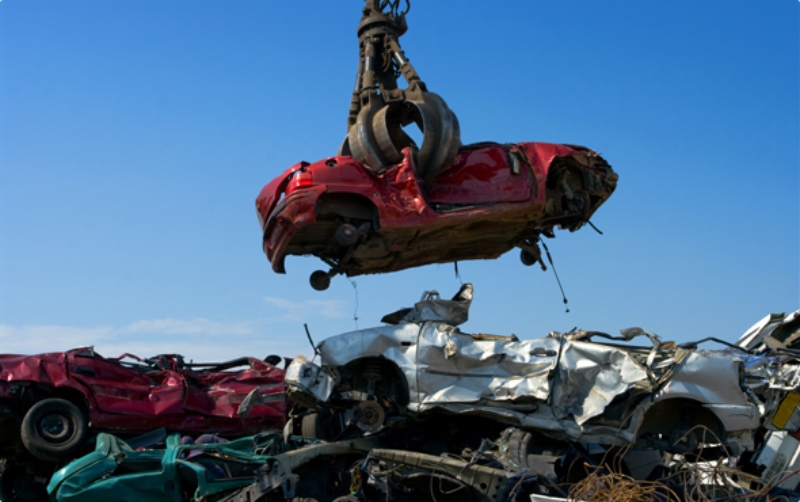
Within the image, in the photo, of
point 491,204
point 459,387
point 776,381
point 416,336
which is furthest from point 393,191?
point 776,381

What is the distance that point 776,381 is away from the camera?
31.2ft

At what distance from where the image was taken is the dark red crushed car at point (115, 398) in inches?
442

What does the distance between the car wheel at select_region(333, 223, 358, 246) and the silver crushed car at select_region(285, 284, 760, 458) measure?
4.17 ft

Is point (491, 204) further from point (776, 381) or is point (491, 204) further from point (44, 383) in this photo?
point (44, 383)

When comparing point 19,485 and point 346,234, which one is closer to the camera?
point 346,234

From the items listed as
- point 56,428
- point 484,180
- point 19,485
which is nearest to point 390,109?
point 484,180

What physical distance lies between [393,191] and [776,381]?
471cm

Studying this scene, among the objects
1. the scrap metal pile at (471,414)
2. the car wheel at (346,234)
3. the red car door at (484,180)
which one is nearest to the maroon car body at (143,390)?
the scrap metal pile at (471,414)

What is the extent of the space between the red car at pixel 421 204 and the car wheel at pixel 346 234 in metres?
0.01

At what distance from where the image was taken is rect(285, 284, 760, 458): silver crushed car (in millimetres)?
9242

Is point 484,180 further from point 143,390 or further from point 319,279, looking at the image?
point 143,390

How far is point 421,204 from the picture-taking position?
10406 millimetres

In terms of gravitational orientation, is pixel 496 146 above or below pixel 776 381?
above

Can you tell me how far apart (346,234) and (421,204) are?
0.95 metres
